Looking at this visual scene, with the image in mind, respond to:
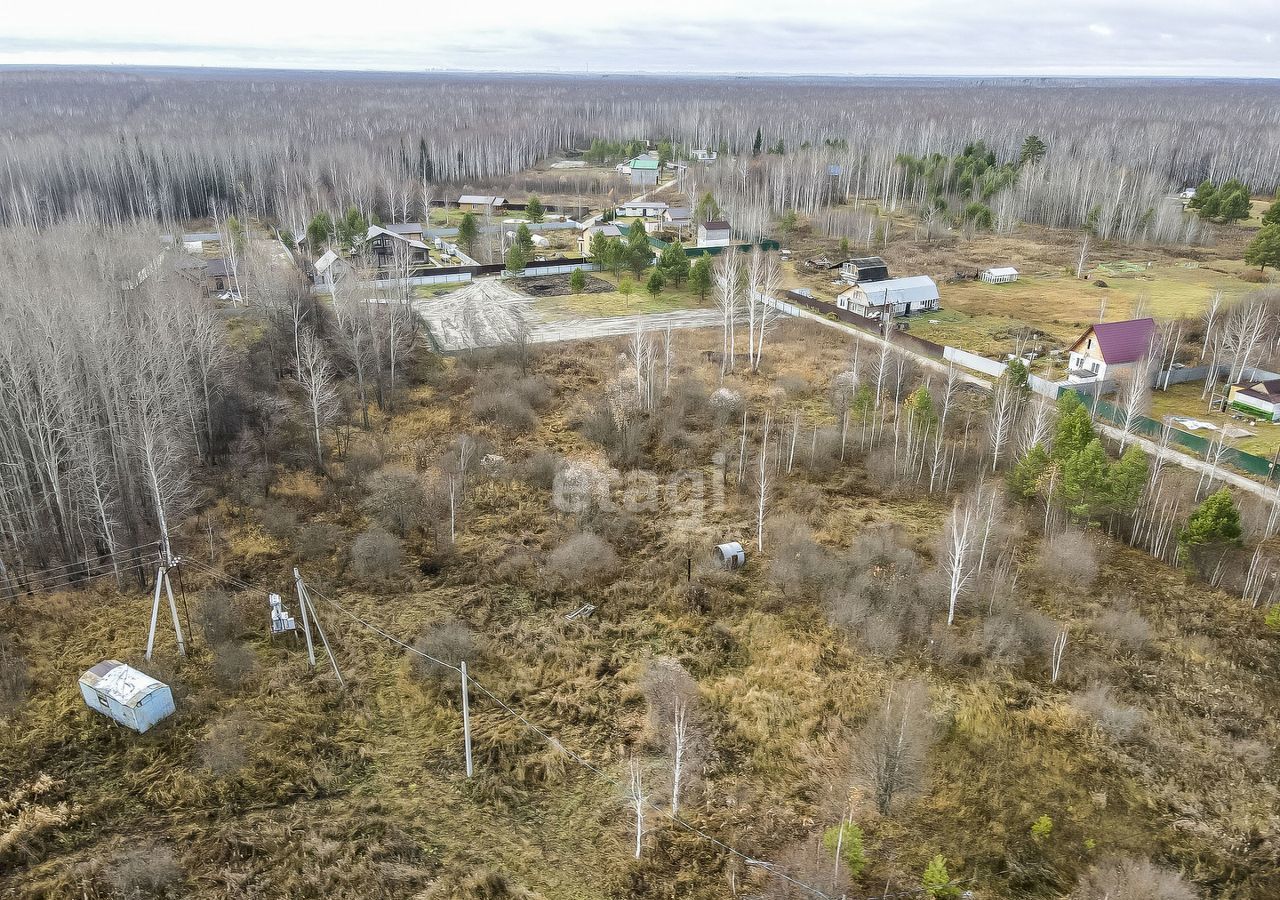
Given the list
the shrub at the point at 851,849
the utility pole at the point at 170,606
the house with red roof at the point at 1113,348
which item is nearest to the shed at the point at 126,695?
the utility pole at the point at 170,606

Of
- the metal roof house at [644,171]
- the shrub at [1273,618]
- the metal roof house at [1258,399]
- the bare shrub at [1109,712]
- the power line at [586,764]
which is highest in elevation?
the metal roof house at [644,171]

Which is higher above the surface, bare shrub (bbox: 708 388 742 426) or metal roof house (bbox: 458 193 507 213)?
metal roof house (bbox: 458 193 507 213)

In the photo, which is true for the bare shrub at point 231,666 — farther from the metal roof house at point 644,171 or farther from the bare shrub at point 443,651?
the metal roof house at point 644,171

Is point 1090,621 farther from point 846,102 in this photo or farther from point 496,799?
point 846,102

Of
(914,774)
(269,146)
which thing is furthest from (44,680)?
(269,146)

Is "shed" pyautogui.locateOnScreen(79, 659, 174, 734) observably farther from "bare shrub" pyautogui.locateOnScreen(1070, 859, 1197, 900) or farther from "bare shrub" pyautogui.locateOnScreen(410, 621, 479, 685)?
"bare shrub" pyautogui.locateOnScreen(1070, 859, 1197, 900)

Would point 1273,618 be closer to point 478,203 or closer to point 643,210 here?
point 643,210

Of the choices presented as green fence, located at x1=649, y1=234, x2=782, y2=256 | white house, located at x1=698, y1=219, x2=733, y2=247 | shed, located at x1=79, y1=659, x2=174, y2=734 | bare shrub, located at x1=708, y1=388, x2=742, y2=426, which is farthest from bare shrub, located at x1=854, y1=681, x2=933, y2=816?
white house, located at x1=698, y1=219, x2=733, y2=247
